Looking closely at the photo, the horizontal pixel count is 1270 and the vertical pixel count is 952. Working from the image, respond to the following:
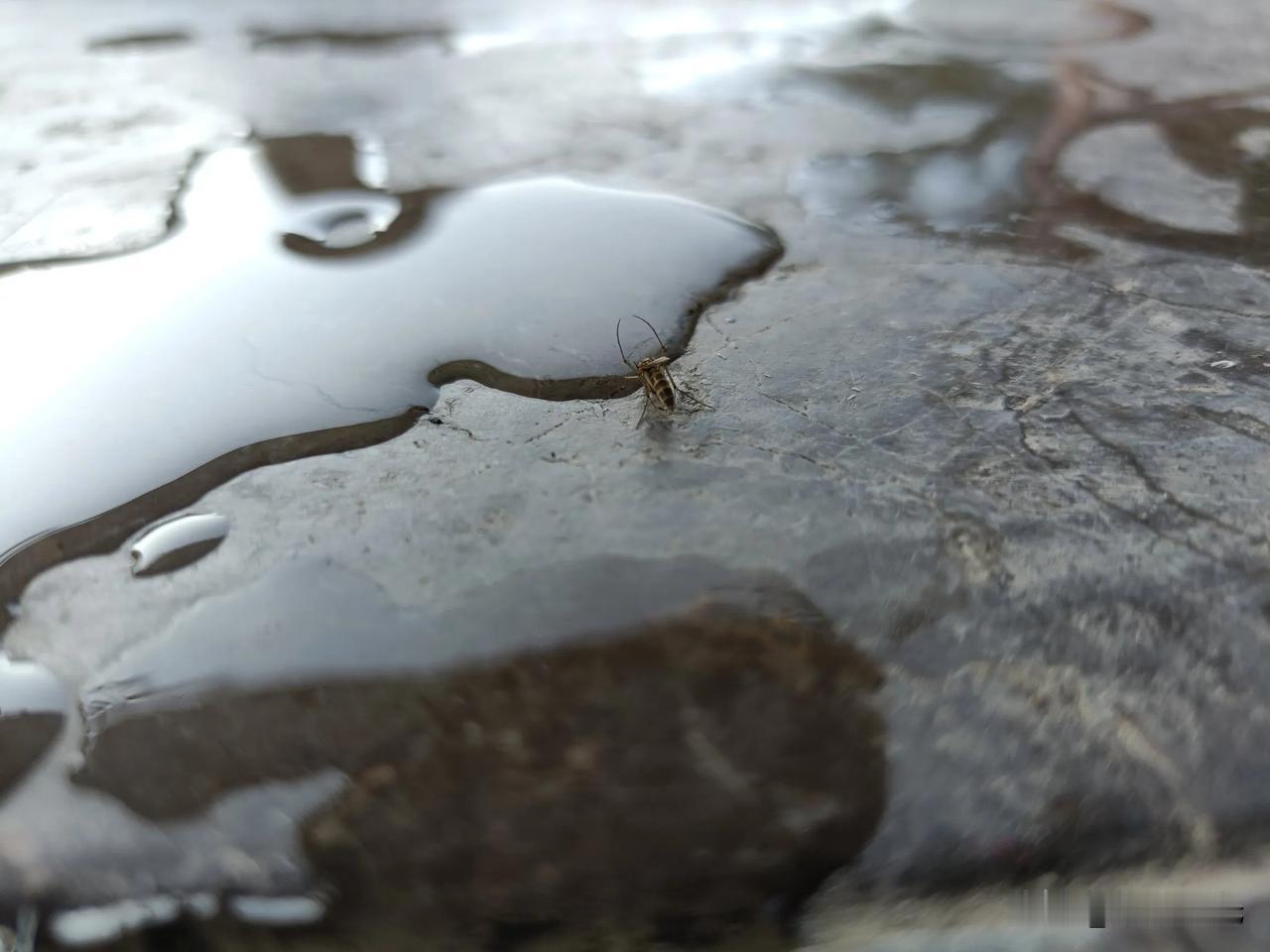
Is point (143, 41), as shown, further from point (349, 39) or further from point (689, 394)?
point (689, 394)

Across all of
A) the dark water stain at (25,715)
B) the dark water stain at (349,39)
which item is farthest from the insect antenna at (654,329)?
the dark water stain at (349,39)

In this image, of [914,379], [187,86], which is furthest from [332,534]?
[187,86]

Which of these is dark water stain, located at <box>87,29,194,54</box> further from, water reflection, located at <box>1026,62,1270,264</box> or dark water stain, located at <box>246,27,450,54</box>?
water reflection, located at <box>1026,62,1270,264</box>

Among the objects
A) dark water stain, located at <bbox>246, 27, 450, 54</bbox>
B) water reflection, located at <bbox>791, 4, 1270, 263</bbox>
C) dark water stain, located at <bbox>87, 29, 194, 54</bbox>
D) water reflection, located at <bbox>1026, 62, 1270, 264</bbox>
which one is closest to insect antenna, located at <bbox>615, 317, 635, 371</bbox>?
water reflection, located at <bbox>791, 4, 1270, 263</bbox>

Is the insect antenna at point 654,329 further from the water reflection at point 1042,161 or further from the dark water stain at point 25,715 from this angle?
the dark water stain at point 25,715

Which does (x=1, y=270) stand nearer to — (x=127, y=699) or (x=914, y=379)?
(x=127, y=699)

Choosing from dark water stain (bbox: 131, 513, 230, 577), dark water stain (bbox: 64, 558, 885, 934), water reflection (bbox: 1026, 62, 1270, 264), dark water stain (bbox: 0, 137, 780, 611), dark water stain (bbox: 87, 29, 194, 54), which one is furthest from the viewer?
dark water stain (bbox: 87, 29, 194, 54)

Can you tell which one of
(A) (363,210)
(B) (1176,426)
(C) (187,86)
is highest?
(C) (187,86)
